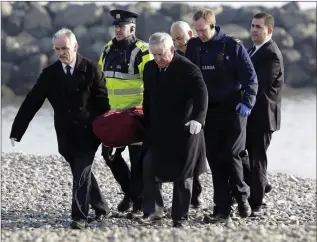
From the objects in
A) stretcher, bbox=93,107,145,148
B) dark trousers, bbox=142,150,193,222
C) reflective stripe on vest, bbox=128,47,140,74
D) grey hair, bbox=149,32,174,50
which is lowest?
dark trousers, bbox=142,150,193,222

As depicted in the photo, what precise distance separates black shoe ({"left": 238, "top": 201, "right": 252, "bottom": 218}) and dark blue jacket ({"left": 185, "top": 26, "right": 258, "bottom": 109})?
994 mm

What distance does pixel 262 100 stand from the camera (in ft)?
30.2

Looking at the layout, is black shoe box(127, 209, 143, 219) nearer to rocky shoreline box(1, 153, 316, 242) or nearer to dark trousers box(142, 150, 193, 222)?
rocky shoreline box(1, 153, 316, 242)

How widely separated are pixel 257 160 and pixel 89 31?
2180 cm

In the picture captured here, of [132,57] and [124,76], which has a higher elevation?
[132,57]

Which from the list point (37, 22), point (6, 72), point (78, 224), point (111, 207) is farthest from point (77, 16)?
point (78, 224)

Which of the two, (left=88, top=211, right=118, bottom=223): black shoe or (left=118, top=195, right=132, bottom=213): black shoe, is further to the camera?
(left=118, top=195, right=132, bottom=213): black shoe

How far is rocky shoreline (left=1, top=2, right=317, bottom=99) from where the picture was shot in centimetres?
2973

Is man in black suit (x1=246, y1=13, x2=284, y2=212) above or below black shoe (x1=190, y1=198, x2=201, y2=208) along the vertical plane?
above

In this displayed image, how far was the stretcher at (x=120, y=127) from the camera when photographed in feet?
27.6

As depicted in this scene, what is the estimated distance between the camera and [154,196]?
27.6 feet

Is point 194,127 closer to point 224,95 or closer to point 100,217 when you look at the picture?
point 224,95

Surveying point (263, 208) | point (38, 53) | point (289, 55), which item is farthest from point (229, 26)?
point (263, 208)

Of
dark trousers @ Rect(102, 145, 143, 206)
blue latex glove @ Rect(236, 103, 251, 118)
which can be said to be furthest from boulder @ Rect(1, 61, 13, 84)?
blue latex glove @ Rect(236, 103, 251, 118)
